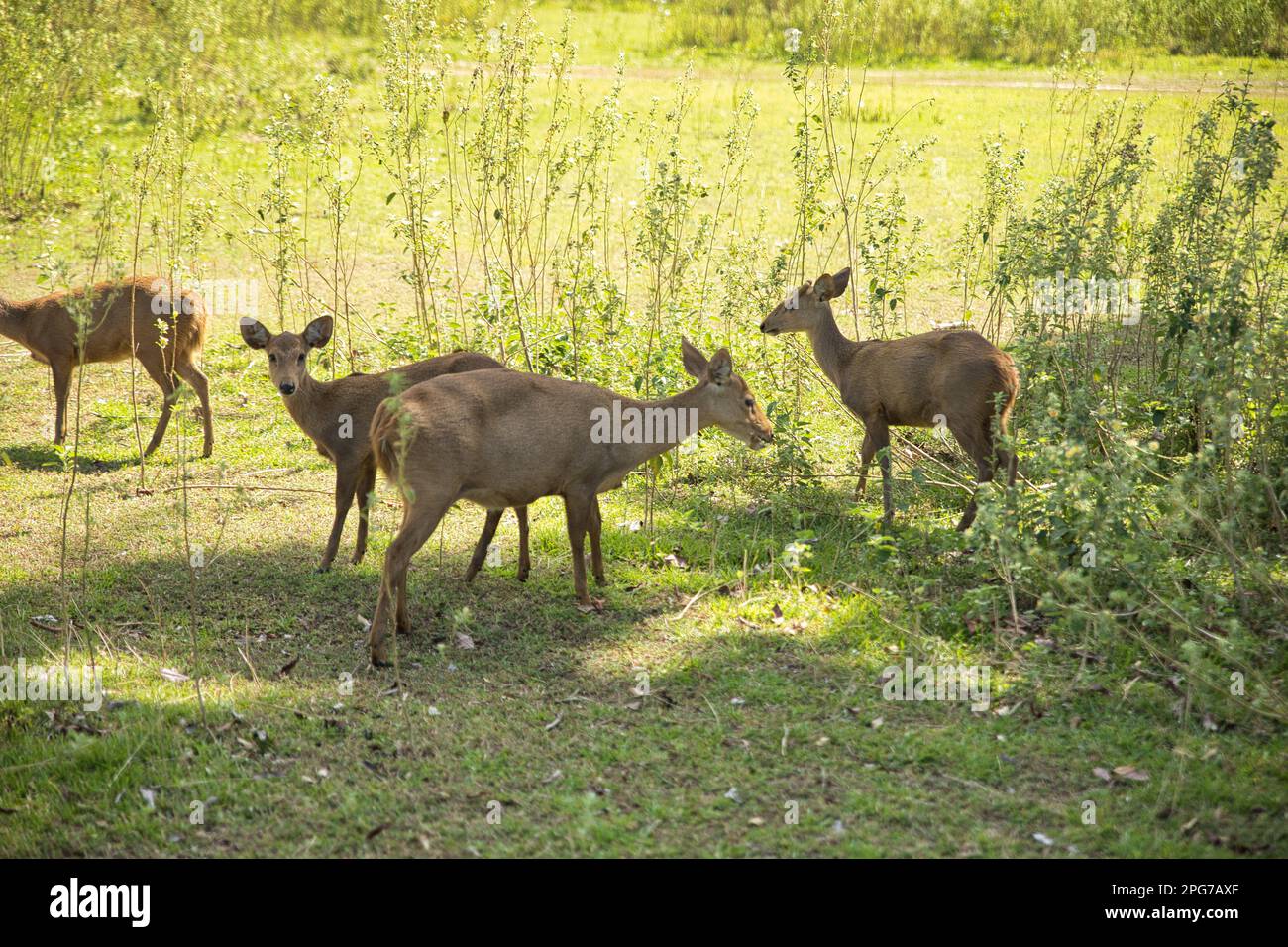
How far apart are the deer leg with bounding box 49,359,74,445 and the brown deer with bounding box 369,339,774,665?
3899 millimetres

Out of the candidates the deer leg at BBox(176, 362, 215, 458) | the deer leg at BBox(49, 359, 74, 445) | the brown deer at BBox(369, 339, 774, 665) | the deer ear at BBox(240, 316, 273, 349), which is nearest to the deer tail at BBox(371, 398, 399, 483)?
the brown deer at BBox(369, 339, 774, 665)

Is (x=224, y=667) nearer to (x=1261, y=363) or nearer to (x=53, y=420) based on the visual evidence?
(x=53, y=420)

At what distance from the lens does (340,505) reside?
24.6 ft

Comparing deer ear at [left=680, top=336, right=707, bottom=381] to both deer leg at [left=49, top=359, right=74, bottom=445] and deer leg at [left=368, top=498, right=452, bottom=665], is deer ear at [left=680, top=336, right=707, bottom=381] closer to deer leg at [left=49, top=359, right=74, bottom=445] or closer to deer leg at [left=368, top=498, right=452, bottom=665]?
deer leg at [left=368, top=498, right=452, bottom=665]

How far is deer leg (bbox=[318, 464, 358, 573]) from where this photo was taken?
24.4ft

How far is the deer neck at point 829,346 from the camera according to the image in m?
8.88

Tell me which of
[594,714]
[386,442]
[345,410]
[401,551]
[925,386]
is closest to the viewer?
[594,714]

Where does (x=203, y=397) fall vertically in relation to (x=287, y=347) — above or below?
below

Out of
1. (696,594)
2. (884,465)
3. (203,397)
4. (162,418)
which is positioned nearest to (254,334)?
(203,397)

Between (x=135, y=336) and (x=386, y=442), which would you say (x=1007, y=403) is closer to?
(x=386, y=442)

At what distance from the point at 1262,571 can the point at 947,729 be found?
1605 mm

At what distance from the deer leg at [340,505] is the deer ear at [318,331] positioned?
88cm

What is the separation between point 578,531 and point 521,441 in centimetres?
63

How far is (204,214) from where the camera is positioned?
29.2 feet
